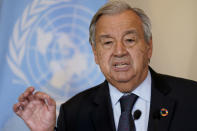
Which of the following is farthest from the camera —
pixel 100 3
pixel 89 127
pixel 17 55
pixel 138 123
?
pixel 100 3

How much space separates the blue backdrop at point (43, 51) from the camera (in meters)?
3.37

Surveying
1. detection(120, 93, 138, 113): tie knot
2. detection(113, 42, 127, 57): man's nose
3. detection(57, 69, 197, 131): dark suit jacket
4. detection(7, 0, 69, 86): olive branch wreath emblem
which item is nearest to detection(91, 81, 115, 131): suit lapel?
detection(57, 69, 197, 131): dark suit jacket

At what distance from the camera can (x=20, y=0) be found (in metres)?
3.46

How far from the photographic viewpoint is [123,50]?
2.36m

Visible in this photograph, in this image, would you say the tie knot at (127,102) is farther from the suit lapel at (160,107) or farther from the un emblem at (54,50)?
the un emblem at (54,50)

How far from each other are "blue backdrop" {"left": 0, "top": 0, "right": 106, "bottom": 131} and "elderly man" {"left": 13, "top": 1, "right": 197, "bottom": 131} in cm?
88

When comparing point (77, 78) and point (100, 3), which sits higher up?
point (100, 3)

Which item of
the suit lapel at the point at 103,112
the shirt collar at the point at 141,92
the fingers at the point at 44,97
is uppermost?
the fingers at the point at 44,97

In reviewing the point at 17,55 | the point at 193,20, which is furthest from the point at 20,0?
the point at 193,20

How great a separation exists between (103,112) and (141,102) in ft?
1.04

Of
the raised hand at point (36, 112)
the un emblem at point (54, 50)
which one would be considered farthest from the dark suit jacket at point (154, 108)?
the un emblem at point (54, 50)

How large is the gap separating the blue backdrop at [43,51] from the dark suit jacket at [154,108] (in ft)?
2.70

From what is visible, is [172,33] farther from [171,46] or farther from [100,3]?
[100,3]

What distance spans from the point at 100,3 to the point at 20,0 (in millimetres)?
923
